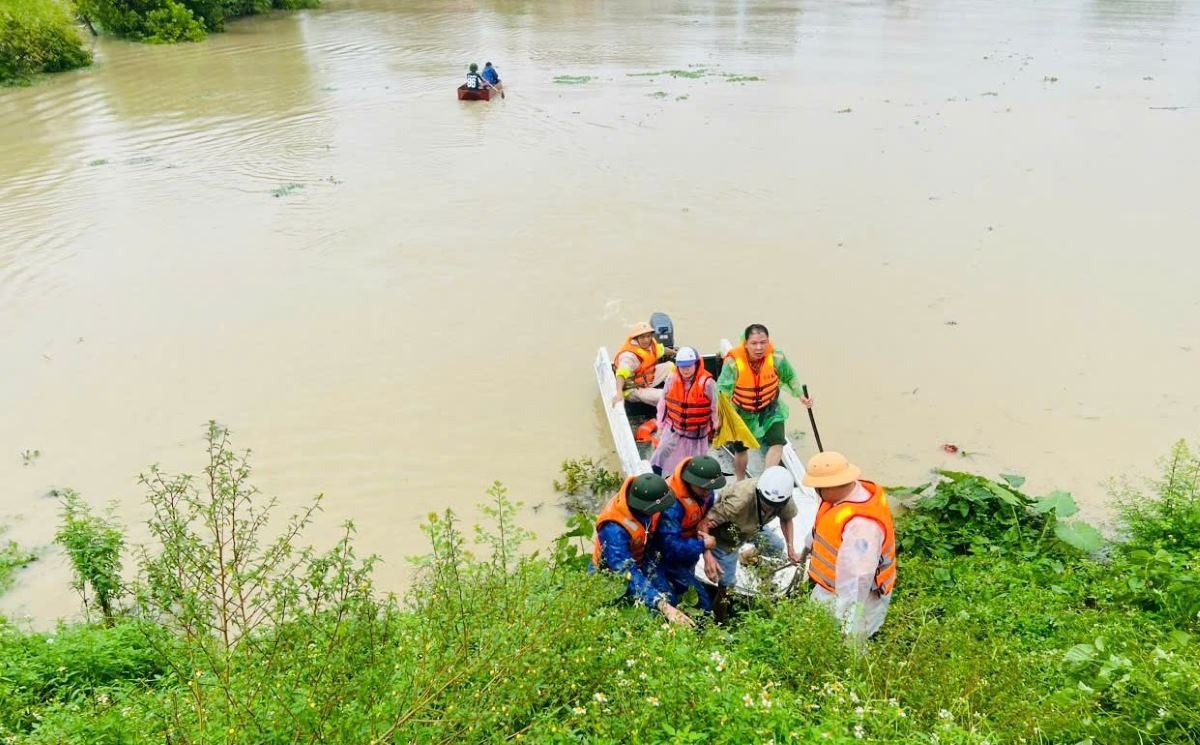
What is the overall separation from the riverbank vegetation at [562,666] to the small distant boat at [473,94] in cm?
1859

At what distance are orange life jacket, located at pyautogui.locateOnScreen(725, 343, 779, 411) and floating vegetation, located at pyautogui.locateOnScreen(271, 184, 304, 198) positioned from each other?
11.9 meters

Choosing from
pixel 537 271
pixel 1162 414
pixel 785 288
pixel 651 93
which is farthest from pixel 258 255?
pixel 651 93

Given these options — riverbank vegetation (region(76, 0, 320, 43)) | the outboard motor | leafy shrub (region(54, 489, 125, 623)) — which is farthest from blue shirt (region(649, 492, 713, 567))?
riverbank vegetation (region(76, 0, 320, 43))

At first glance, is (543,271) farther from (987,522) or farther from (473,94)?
(473,94)

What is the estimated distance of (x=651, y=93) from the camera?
22812 millimetres

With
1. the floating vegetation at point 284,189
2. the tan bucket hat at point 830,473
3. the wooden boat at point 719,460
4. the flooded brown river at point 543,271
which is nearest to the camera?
the tan bucket hat at point 830,473

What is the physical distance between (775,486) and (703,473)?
17.9 inches

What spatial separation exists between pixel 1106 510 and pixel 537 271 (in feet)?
26.3

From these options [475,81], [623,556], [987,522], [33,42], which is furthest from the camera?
[33,42]

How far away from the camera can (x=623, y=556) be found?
4430 mm

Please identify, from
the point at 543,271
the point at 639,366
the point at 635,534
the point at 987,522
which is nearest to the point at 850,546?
the point at 635,534

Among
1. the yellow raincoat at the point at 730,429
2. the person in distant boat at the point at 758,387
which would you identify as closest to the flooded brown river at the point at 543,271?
the person in distant boat at the point at 758,387

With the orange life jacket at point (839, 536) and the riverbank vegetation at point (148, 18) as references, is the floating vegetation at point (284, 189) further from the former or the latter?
the riverbank vegetation at point (148, 18)

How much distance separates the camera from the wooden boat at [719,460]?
16.5 ft
